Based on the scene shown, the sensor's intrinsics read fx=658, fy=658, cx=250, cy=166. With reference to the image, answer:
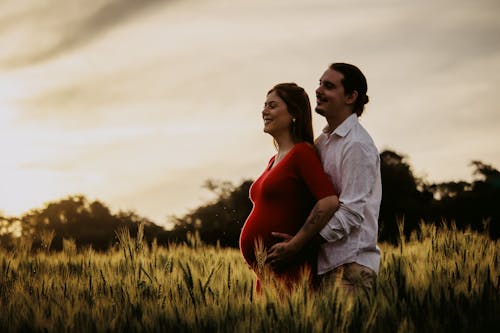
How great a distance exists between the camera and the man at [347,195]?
4332mm

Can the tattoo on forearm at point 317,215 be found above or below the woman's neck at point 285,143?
below

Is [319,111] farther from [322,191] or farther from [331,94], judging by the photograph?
[322,191]

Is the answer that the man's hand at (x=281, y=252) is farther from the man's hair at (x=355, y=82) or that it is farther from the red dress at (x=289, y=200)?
the man's hair at (x=355, y=82)

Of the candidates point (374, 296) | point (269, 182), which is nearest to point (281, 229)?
point (269, 182)

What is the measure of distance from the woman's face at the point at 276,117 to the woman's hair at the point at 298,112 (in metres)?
0.03

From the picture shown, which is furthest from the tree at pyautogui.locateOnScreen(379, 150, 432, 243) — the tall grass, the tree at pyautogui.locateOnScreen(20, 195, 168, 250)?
the tall grass

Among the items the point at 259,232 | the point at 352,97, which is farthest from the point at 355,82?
the point at 259,232

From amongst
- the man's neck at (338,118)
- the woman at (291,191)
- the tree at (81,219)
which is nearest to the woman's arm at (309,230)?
the woman at (291,191)

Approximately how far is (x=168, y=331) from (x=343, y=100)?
1.99 meters

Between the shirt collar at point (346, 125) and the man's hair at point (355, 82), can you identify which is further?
the man's hair at point (355, 82)

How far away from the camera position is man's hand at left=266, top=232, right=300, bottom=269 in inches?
173

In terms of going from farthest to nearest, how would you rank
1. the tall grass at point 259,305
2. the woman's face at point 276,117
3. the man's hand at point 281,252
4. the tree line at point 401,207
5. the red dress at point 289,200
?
the tree line at point 401,207, the woman's face at point 276,117, the red dress at point 289,200, the man's hand at point 281,252, the tall grass at point 259,305

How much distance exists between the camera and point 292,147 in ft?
15.6

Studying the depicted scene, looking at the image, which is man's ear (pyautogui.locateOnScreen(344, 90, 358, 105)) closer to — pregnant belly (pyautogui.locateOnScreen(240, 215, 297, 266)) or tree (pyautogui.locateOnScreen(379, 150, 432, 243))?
pregnant belly (pyautogui.locateOnScreen(240, 215, 297, 266))
